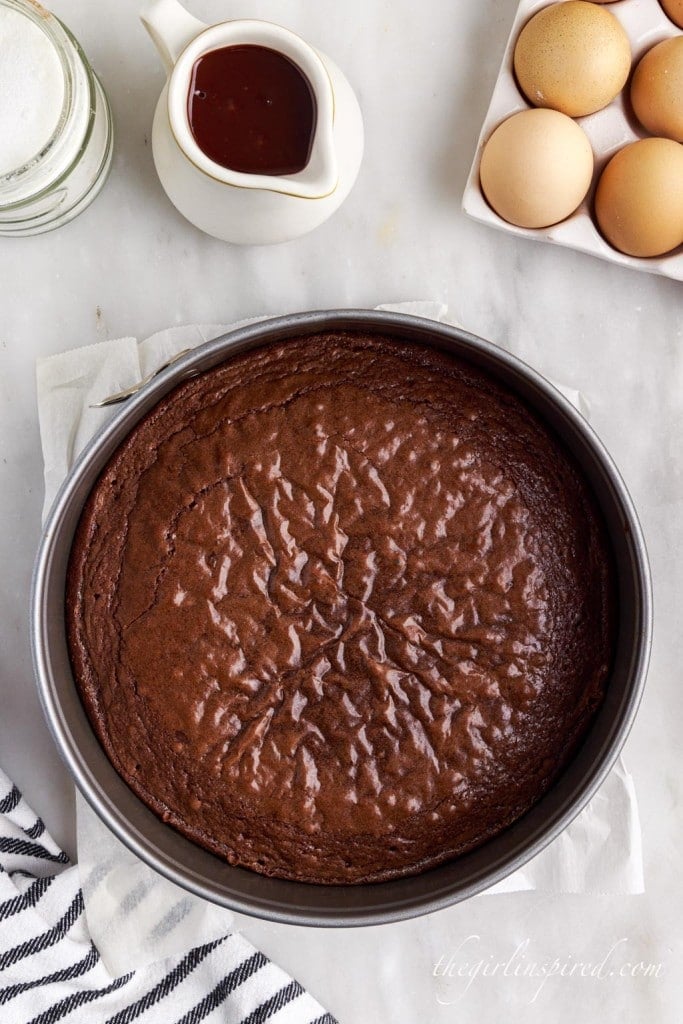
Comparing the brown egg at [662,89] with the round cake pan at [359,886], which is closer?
the round cake pan at [359,886]

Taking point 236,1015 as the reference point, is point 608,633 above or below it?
above

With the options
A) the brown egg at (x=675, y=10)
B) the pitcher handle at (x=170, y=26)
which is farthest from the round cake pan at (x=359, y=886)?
the brown egg at (x=675, y=10)

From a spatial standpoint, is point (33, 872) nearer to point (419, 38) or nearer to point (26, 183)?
point (26, 183)

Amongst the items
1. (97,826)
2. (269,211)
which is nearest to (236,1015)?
(97,826)

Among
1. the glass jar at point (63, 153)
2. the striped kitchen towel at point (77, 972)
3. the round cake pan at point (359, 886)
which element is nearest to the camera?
the round cake pan at point (359, 886)

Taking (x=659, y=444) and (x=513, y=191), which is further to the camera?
(x=659, y=444)

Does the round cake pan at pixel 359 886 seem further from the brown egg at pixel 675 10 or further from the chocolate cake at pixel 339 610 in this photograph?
the brown egg at pixel 675 10

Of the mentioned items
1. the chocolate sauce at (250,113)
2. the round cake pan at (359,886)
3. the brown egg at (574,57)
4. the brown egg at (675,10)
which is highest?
the brown egg at (675,10)
